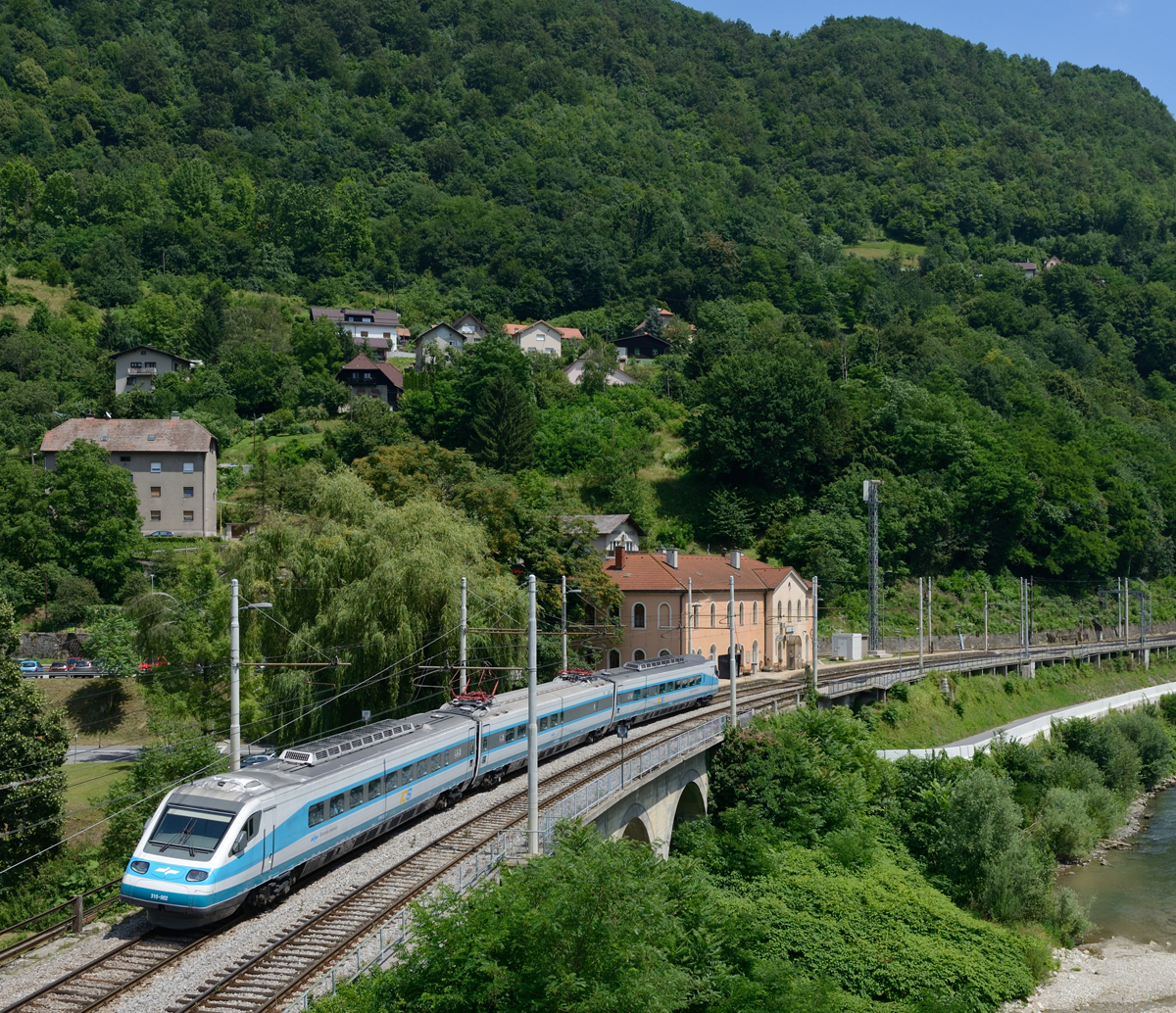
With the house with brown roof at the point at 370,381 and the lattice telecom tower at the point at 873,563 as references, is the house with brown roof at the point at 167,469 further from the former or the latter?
the lattice telecom tower at the point at 873,563

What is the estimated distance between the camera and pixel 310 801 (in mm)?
22906

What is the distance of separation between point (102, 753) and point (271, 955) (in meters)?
31.6

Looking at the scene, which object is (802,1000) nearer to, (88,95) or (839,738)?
(839,738)

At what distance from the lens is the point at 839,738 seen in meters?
44.9

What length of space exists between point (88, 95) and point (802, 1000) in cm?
20900

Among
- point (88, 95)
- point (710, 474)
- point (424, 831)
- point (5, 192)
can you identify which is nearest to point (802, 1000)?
point (424, 831)

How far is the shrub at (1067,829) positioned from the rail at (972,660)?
11.1 meters

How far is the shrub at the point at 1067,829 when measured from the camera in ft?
150

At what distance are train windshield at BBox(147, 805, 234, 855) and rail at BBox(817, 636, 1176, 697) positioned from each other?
36.2m

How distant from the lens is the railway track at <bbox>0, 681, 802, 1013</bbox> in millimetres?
17266

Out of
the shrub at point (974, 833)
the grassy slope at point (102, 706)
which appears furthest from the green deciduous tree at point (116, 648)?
the shrub at point (974, 833)

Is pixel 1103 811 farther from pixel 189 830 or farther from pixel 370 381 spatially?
pixel 370 381

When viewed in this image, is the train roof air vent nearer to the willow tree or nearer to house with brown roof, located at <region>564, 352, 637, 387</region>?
the willow tree

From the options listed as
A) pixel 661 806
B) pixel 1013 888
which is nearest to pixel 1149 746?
pixel 1013 888
